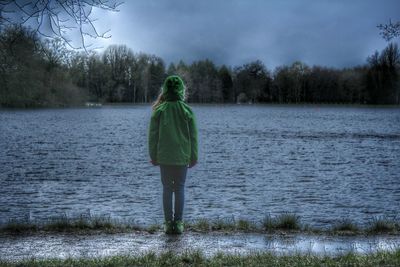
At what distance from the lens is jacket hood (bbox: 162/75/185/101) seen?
26.9 feet

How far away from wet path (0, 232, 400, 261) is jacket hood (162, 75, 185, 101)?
7.51 ft

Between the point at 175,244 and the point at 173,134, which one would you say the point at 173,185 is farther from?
the point at 175,244

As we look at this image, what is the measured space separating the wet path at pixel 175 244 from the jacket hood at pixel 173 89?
7.51ft

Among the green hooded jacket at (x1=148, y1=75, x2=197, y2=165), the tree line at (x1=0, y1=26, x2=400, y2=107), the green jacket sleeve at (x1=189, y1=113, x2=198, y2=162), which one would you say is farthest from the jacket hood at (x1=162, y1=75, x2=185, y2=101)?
the tree line at (x1=0, y1=26, x2=400, y2=107)

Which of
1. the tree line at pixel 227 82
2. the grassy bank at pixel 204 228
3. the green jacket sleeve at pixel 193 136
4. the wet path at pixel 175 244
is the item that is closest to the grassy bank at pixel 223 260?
the wet path at pixel 175 244


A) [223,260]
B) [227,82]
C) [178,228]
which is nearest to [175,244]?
[178,228]

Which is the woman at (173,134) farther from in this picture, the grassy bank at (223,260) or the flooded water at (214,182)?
the flooded water at (214,182)

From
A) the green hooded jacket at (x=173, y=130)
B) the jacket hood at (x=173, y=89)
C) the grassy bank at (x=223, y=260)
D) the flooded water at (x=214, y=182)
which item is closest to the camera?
the grassy bank at (x=223, y=260)

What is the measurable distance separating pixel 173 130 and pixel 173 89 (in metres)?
0.68

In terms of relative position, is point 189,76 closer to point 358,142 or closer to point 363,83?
point 363,83

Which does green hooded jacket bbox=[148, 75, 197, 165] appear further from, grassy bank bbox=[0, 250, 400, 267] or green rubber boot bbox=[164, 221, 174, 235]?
A: grassy bank bbox=[0, 250, 400, 267]

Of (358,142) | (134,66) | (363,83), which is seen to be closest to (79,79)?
(134,66)

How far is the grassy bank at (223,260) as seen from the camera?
612cm

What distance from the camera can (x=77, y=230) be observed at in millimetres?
9086
